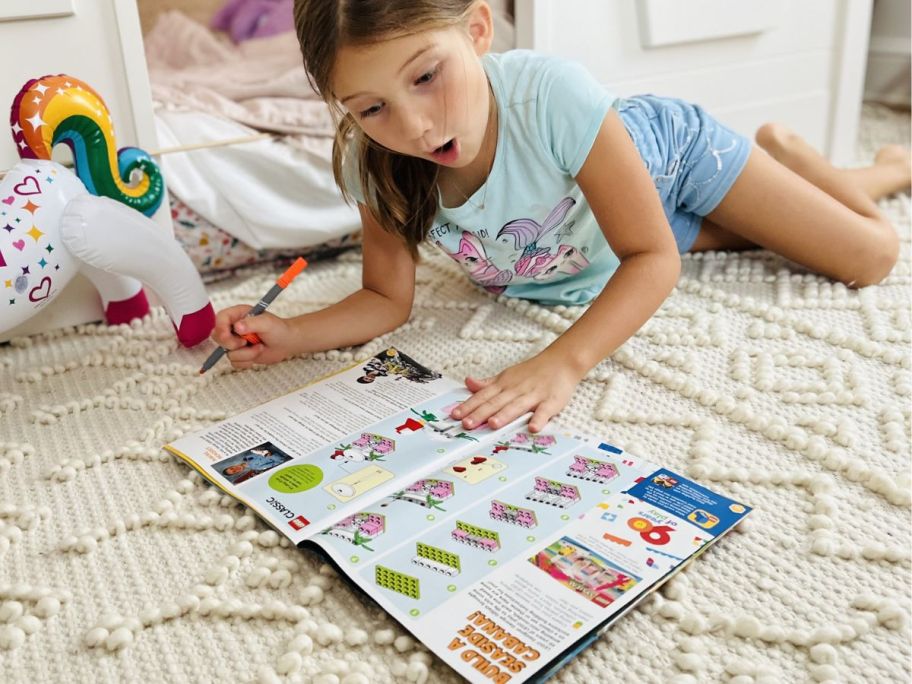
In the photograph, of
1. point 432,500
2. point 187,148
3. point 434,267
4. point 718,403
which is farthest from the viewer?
point 434,267

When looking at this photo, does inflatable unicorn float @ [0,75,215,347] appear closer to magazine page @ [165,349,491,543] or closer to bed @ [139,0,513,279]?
bed @ [139,0,513,279]

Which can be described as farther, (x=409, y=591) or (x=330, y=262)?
(x=330, y=262)

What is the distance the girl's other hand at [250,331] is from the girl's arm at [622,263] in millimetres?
251

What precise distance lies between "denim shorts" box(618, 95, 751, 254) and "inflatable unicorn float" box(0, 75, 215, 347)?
2.05 feet

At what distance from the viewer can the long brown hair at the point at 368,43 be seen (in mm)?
807

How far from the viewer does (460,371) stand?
3.52 feet

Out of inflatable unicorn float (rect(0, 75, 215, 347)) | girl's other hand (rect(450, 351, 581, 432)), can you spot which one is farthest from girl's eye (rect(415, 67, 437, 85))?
inflatable unicorn float (rect(0, 75, 215, 347))

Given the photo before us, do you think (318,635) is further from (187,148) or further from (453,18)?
(187,148)

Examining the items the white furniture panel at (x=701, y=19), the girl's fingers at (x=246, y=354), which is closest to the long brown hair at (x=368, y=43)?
the girl's fingers at (x=246, y=354)

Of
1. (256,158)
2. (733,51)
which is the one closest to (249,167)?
(256,158)

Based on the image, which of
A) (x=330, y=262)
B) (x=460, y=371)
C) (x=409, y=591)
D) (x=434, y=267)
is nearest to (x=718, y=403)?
(x=460, y=371)

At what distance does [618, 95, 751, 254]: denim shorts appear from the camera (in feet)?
3.87

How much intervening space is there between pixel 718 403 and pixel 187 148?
0.83 m

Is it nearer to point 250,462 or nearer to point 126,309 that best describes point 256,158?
point 126,309
